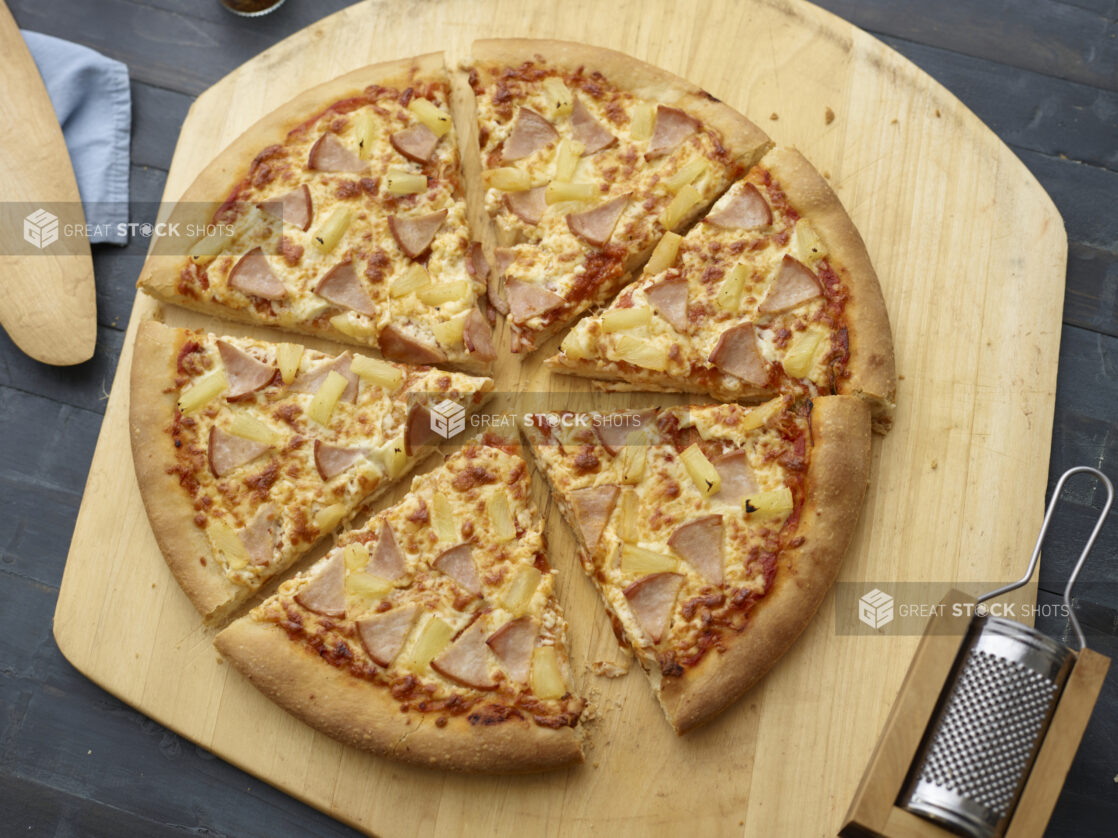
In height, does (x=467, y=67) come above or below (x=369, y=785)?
above

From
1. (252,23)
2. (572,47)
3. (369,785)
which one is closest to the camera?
(369,785)

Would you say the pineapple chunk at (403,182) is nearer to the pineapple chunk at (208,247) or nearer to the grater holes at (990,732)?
the pineapple chunk at (208,247)

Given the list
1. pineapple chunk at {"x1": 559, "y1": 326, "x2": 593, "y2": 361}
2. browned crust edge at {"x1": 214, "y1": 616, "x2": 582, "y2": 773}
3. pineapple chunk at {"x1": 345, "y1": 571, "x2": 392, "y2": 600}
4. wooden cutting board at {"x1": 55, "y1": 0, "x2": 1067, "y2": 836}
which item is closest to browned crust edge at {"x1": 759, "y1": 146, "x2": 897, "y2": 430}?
wooden cutting board at {"x1": 55, "y1": 0, "x2": 1067, "y2": 836}

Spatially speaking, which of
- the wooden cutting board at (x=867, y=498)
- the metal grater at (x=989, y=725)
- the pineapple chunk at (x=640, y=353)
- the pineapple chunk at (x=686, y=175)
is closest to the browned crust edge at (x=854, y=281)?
the wooden cutting board at (x=867, y=498)

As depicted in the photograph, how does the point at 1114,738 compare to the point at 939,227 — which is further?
the point at 939,227

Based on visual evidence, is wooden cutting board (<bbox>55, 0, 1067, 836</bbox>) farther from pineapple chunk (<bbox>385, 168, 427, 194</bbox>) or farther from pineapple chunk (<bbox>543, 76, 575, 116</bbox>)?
pineapple chunk (<bbox>385, 168, 427, 194</bbox>)

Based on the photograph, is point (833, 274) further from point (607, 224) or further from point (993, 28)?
point (993, 28)

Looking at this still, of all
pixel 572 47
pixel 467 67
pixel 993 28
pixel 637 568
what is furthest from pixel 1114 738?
pixel 467 67

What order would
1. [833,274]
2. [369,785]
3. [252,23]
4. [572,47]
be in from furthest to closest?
[252,23] → [572,47] → [833,274] → [369,785]
